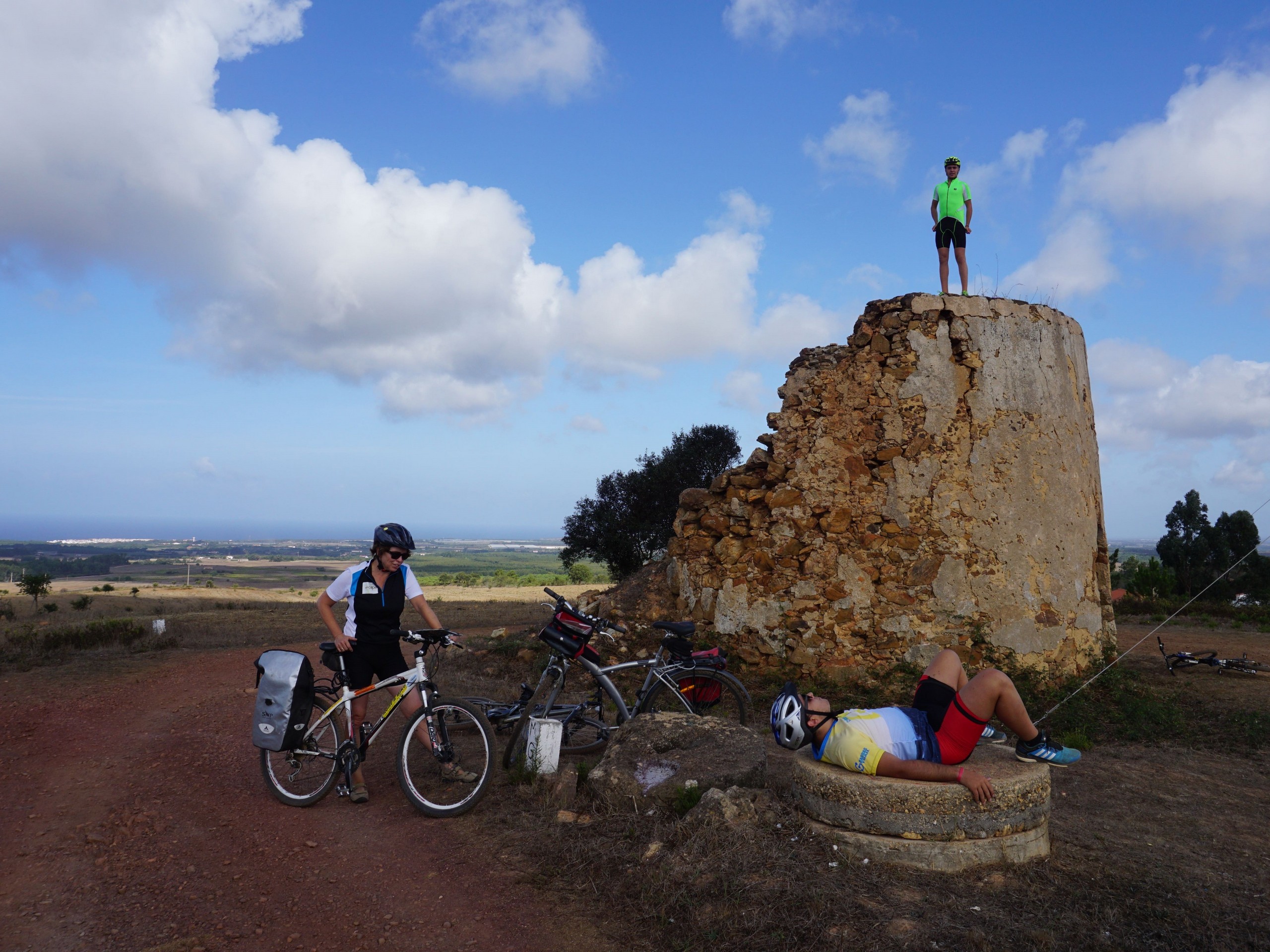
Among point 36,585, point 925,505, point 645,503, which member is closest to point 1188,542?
point 645,503

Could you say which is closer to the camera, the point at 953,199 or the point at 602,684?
the point at 602,684

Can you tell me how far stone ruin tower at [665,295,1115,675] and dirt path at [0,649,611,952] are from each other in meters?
4.72

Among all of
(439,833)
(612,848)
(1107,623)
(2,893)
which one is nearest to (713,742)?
(612,848)

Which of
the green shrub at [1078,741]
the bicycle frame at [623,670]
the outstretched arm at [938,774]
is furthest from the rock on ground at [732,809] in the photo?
the green shrub at [1078,741]

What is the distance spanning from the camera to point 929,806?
4.14 meters

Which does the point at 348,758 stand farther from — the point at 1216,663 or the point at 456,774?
the point at 1216,663

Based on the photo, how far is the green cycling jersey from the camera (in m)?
9.66

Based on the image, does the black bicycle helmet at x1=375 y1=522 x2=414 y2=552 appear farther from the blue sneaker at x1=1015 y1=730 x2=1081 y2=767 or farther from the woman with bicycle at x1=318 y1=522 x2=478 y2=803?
the blue sneaker at x1=1015 y1=730 x2=1081 y2=767

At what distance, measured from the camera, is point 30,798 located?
553cm

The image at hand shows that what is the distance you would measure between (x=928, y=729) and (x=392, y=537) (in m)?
3.53

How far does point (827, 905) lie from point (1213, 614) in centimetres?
1868

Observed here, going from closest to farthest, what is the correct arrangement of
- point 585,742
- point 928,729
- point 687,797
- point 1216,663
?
point 928,729
point 687,797
point 585,742
point 1216,663

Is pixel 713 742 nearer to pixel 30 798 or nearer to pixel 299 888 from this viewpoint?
pixel 299 888

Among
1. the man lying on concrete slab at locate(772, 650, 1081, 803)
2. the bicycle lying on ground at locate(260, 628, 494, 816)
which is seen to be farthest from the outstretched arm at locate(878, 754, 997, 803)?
the bicycle lying on ground at locate(260, 628, 494, 816)
